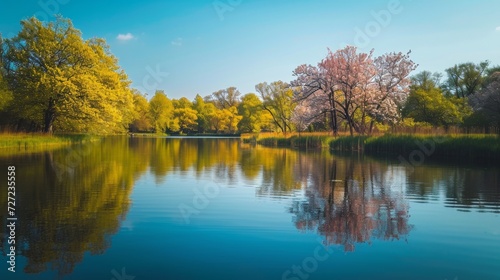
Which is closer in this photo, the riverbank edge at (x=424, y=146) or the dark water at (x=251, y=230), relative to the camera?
the dark water at (x=251, y=230)

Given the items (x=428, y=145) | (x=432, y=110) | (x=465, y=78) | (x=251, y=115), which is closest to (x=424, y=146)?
(x=428, y=145)

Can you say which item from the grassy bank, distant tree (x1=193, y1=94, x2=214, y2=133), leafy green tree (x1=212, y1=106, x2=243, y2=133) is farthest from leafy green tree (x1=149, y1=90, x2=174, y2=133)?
the grassy bank

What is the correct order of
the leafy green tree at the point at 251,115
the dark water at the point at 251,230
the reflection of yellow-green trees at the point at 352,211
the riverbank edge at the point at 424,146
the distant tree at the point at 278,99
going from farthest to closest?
1. the leafy green tree at the point at 251,115
2. the distant tree at the point at 278,99
3. the riverbank edge at the point at 424,146
4. the reflection of yellow-green trees at the point at 352,211
5. the dark water at the point at 251,230

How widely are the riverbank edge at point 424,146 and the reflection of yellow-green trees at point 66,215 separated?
2129 cm

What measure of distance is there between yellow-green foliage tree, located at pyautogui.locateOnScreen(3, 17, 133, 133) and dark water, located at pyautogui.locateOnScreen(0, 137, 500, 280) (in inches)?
1161

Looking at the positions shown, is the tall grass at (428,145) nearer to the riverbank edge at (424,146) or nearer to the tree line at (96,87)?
the riverbank edge at (424,146)

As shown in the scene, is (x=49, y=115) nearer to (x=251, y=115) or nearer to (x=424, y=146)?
(x=424, y=146)

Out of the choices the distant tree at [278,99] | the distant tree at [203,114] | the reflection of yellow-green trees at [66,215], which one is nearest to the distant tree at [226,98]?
the distant tree at [203,114]

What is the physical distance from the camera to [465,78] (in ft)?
243

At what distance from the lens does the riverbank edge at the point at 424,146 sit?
984 inches

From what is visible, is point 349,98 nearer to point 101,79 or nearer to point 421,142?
point 421,142

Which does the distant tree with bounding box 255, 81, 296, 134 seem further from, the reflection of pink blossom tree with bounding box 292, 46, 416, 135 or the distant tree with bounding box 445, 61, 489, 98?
the distant tree with bounding box 445, 61, 489, 98

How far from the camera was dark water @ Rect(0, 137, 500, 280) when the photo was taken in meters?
6.11

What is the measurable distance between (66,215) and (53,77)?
3715 cm
